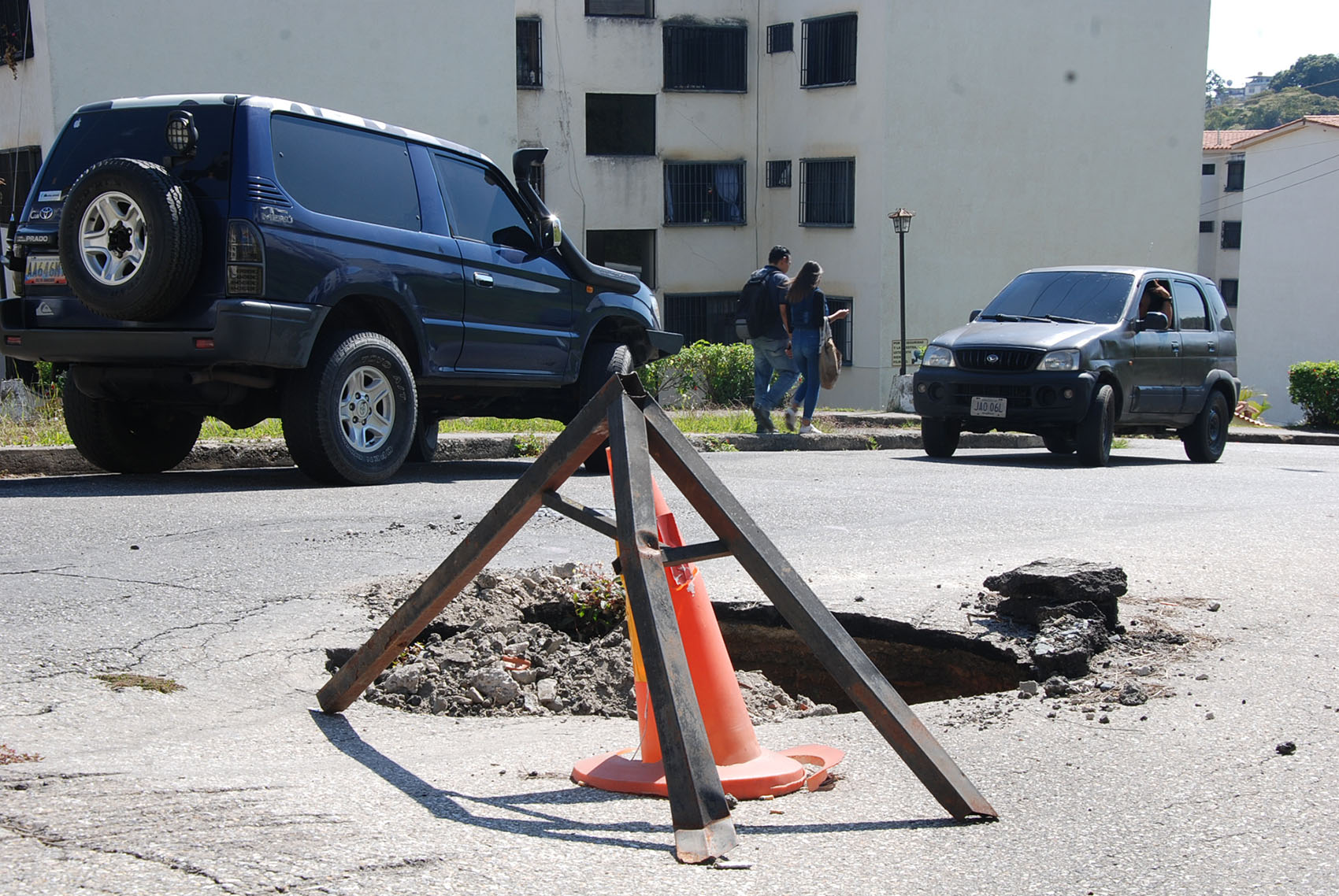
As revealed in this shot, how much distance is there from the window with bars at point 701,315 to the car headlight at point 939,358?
2166 centimetres

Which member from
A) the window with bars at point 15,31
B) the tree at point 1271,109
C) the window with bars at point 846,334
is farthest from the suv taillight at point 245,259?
the tree at point 1271,109

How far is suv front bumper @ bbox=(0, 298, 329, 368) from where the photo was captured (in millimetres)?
7566

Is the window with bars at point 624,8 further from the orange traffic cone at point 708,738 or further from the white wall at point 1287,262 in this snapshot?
the orange traffic cone at point 708,738

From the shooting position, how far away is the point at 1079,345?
12156mm

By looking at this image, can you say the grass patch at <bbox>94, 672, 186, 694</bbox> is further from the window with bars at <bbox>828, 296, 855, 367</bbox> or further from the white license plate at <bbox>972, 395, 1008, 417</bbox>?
the window with bars at <bbox>828, 296, 855, 367</bbox>

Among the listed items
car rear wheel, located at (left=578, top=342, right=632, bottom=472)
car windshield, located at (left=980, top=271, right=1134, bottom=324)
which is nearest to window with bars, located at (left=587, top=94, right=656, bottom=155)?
car windshield, located at (left=980, top=271, right=1134, bottom=324)

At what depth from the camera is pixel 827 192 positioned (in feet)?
108

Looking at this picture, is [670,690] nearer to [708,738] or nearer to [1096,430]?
[708,738]

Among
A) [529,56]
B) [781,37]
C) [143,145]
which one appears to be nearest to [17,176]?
[529,56]

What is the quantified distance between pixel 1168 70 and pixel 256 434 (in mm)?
29891

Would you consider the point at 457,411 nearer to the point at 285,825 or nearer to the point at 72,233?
the point at 72,233

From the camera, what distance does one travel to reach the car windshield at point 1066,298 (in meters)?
13.0

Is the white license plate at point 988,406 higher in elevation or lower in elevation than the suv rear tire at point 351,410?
lower

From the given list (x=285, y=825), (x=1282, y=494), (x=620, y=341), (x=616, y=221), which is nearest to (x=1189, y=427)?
(x=1282, y=494)
